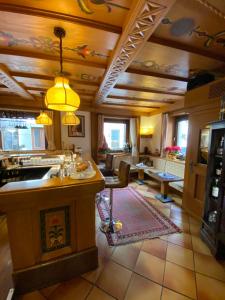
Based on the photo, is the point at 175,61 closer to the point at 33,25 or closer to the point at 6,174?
the point at 33,25

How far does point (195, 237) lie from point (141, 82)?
2.96 m

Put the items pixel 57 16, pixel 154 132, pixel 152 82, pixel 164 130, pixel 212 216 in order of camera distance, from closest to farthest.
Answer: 1. pixel 57 16
2. pixel 212 216
3. pixel 152 82
4. pixel 164 130
5. pixel 154 132

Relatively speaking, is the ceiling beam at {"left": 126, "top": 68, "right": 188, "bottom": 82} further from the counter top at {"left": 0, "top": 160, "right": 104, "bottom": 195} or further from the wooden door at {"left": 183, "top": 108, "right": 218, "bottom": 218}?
the counter top at {"left": 0, "top": 160, "right": 104, "bottom": 195}

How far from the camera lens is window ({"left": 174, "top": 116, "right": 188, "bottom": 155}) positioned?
456cm

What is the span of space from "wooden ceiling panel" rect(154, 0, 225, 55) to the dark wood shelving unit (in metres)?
0.99

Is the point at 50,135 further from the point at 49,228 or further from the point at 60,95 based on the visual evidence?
the point at 49,228

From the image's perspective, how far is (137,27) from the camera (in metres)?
1.37

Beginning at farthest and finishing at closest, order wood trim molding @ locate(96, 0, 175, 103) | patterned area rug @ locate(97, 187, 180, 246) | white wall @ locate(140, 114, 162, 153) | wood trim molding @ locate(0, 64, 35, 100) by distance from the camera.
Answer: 1. white wall @ locate(140, 114, 162, 153)
2. wood trim molding @ locate(0, 64, 35, 100)
3. patterned area rug @ locate(97, 187, 180, 246)
4. wood trim molding @ locate(96, 0, 175, 103)

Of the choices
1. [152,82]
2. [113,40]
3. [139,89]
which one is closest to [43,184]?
[113,40]

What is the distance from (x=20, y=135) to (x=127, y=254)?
4501 millimetres

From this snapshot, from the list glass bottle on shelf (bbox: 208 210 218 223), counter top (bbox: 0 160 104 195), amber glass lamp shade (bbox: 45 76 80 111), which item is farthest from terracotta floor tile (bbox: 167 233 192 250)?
amber glass lamp shade (bbox: 45 76 80 111)

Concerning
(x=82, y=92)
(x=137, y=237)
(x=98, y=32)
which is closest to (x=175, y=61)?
(x=98, y=32)

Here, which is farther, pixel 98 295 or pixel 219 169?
pixel 219 169

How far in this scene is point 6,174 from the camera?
2832 mm
